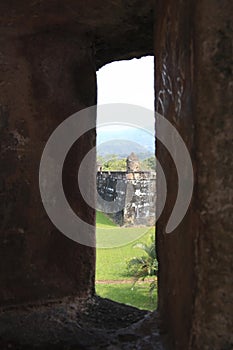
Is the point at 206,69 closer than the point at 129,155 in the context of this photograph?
Yes

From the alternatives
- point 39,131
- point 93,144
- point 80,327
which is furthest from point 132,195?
point 80,327

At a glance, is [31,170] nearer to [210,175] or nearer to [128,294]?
[210,175]

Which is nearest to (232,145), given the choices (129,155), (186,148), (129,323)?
(186,148)

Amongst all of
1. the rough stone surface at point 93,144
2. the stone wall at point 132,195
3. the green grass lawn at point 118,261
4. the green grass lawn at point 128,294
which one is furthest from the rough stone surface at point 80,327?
the stone wall at point 132,195

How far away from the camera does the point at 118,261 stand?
8391 millimetres

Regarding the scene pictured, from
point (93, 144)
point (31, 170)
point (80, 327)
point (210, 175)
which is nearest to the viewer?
point (210, 175)

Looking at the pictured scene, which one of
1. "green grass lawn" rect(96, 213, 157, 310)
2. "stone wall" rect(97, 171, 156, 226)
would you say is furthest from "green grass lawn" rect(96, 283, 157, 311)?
"stone wall" rect(97, 171, 156, 226)

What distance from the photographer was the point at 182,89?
833mm

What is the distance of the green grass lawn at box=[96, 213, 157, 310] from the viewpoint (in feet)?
20.5

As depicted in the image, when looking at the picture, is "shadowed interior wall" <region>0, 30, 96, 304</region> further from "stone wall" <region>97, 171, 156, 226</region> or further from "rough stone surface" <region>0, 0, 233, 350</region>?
"stone wall" <region>97, 171, 156, 226</region>

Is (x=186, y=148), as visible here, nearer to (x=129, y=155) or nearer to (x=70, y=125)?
(x=70, y=125)

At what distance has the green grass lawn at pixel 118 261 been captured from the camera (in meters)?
6.23

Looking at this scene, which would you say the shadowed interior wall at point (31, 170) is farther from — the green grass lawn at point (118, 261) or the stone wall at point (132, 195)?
the stone wall at point (132, 195)

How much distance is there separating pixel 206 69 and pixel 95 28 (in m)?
0.69
